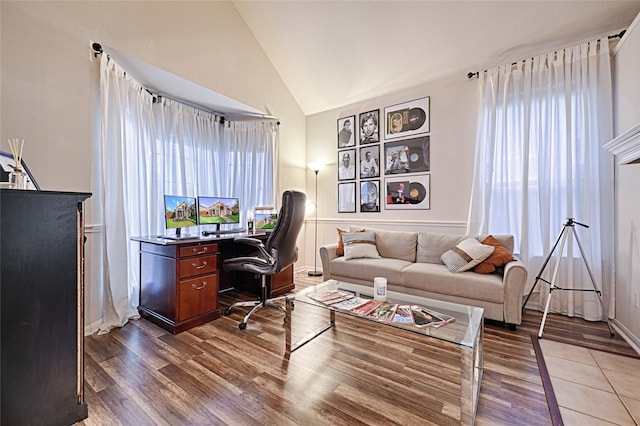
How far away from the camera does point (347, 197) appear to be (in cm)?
425

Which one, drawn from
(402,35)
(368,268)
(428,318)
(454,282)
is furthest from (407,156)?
(428,318)

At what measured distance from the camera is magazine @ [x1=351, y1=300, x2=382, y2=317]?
1642mm

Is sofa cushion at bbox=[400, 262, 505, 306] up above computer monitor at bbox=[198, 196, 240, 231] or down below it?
below

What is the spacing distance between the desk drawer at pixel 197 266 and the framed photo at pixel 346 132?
265 cm

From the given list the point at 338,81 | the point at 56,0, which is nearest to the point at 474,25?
the point at 338,81

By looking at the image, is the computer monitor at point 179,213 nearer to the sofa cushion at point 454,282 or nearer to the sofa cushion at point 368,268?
the sofa cushion at point 368,268

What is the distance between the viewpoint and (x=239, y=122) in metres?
3.87

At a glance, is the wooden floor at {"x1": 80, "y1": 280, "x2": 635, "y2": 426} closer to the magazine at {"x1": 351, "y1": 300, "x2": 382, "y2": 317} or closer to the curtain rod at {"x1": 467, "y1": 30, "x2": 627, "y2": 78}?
the magazine at {"x1": 351, "y1": 300, "x2": 382, "y2": 317}

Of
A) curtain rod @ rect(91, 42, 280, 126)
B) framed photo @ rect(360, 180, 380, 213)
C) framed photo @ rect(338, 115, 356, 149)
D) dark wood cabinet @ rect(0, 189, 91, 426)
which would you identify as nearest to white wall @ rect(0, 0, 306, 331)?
curtain rod @ rect(91, 42, 280, 126)

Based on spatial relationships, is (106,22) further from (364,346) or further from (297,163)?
(364,346)

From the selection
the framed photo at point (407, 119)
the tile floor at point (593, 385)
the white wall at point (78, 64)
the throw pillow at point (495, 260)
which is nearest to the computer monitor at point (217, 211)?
the white wall at point (78, 64)

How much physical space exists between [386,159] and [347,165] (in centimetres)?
64

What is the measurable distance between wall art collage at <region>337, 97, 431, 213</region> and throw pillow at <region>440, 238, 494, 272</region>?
89 centimetres

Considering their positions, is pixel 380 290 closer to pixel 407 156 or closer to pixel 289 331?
pixel 289 331
